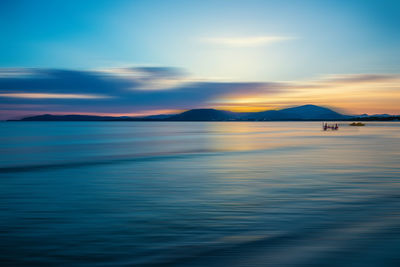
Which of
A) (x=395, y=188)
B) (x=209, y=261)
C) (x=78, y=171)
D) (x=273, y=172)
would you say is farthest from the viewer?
(x=78, y=171)

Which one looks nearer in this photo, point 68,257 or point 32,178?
point 68,257

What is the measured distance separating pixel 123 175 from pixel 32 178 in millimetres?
5421

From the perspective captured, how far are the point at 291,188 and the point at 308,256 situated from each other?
28.7ft

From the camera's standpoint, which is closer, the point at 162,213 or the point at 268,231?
the point at 268,231

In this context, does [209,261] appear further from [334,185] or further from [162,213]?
[334,185]

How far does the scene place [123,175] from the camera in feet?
71.1

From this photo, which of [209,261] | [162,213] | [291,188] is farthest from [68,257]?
[291,188]

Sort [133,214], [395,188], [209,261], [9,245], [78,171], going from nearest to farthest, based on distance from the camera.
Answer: [209,261], [9,245], [133,214], [395,188], [78,171]

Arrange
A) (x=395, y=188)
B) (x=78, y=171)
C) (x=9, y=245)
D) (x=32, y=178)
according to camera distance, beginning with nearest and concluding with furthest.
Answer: (x=9, y=245), (x=395, y=188), (x=32, y=178), (x=78, y=171)

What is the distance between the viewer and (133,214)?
38.3 ft

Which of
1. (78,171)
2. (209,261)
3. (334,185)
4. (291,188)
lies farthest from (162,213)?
(78,171)

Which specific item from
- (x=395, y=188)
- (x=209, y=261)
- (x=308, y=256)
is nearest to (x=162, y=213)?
(x=209, y=261)

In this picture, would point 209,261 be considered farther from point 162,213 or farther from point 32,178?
point 32,178

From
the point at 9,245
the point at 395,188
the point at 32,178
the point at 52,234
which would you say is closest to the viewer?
the point at 9,245
